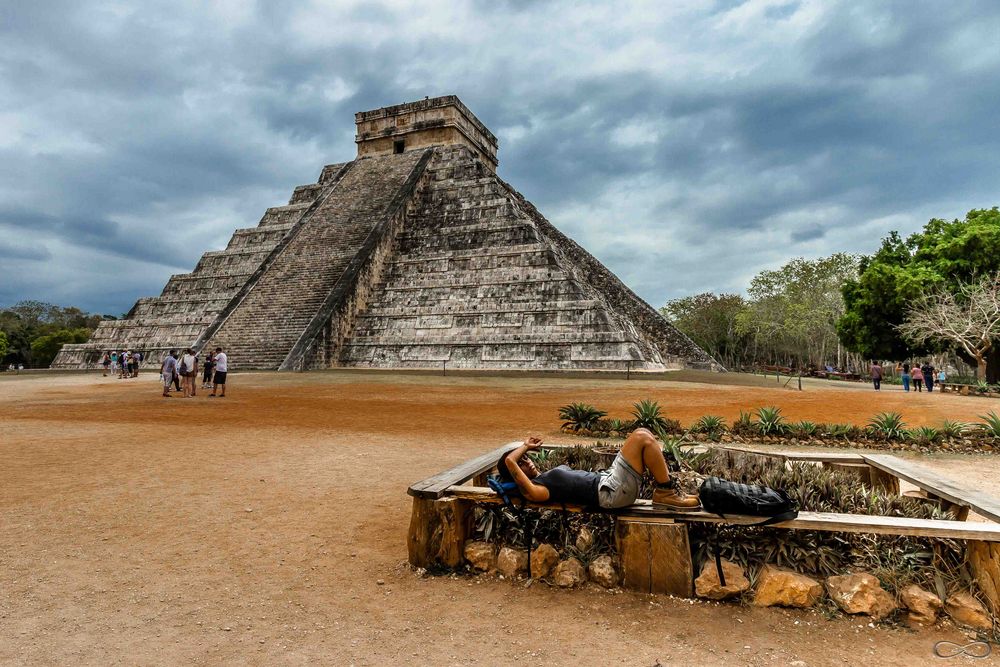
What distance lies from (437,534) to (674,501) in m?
1.43

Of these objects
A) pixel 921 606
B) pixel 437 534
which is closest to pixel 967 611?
pixel 921 606

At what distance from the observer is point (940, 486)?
3648 millimetres

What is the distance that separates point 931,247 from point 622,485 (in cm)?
2961

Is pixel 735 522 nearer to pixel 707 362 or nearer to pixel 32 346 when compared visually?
pixel 707 362

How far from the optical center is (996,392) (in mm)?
17141

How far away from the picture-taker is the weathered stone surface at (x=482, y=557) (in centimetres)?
352

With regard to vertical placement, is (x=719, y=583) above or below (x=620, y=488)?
below

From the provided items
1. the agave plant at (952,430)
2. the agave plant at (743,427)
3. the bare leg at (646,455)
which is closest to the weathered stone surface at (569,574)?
the bare leg at (646,455)

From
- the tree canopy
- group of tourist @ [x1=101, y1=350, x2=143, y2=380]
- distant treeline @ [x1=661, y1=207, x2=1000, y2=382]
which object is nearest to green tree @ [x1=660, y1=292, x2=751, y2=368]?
the tree canopy

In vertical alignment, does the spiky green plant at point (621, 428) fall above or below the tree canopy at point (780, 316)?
below

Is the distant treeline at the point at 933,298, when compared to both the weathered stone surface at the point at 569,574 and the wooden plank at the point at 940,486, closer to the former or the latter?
the wooden plank at the point at 940,486

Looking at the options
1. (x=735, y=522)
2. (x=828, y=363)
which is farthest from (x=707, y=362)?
(x=828, y=363)

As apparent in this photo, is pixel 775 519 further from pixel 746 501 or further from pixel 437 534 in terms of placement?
pixel 437 534

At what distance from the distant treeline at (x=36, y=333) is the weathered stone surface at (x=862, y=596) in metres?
61.2
